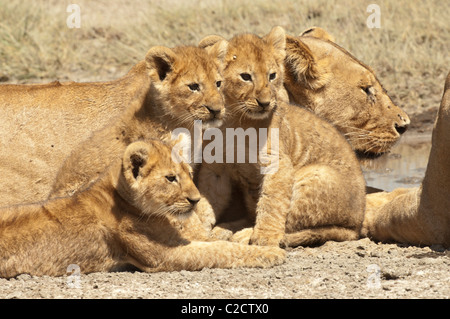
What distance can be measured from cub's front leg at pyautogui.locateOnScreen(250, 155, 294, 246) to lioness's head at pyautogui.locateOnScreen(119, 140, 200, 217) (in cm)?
95

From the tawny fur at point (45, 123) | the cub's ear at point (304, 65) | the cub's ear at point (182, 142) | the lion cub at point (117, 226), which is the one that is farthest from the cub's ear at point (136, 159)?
the cub's ear at point (304, 65)

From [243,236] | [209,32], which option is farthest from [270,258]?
[209,32]

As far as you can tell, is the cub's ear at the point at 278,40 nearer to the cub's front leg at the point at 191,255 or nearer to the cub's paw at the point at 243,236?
the cub's paw at the point at 243,236

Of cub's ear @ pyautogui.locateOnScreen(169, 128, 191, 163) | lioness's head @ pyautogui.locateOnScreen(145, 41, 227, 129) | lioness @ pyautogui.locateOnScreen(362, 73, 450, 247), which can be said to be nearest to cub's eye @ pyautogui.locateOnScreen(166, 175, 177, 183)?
cub's ear @ pyautogui.locateOnScreen(169, 128, 191, 163)

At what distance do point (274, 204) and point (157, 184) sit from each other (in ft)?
3.98

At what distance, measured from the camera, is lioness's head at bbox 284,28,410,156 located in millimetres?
7750

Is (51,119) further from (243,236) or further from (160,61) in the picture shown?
(243,236)

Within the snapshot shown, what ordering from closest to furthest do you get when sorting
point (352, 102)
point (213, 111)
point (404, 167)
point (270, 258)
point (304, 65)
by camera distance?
point (270, 258) < point (213, 111) < point (304, 65) < point (352, 102) < point (404, 167)

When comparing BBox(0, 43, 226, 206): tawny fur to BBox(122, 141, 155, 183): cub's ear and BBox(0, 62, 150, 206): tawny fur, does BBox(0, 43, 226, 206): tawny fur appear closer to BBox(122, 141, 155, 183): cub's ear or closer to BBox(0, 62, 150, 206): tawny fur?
BBox(0, 62, 150, 206): tawny fur

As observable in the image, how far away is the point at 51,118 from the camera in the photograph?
7156 millimetres

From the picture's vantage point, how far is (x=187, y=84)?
20.7 feet

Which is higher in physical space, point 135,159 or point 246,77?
point 246,77

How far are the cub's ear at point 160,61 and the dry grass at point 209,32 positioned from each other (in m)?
5.81
